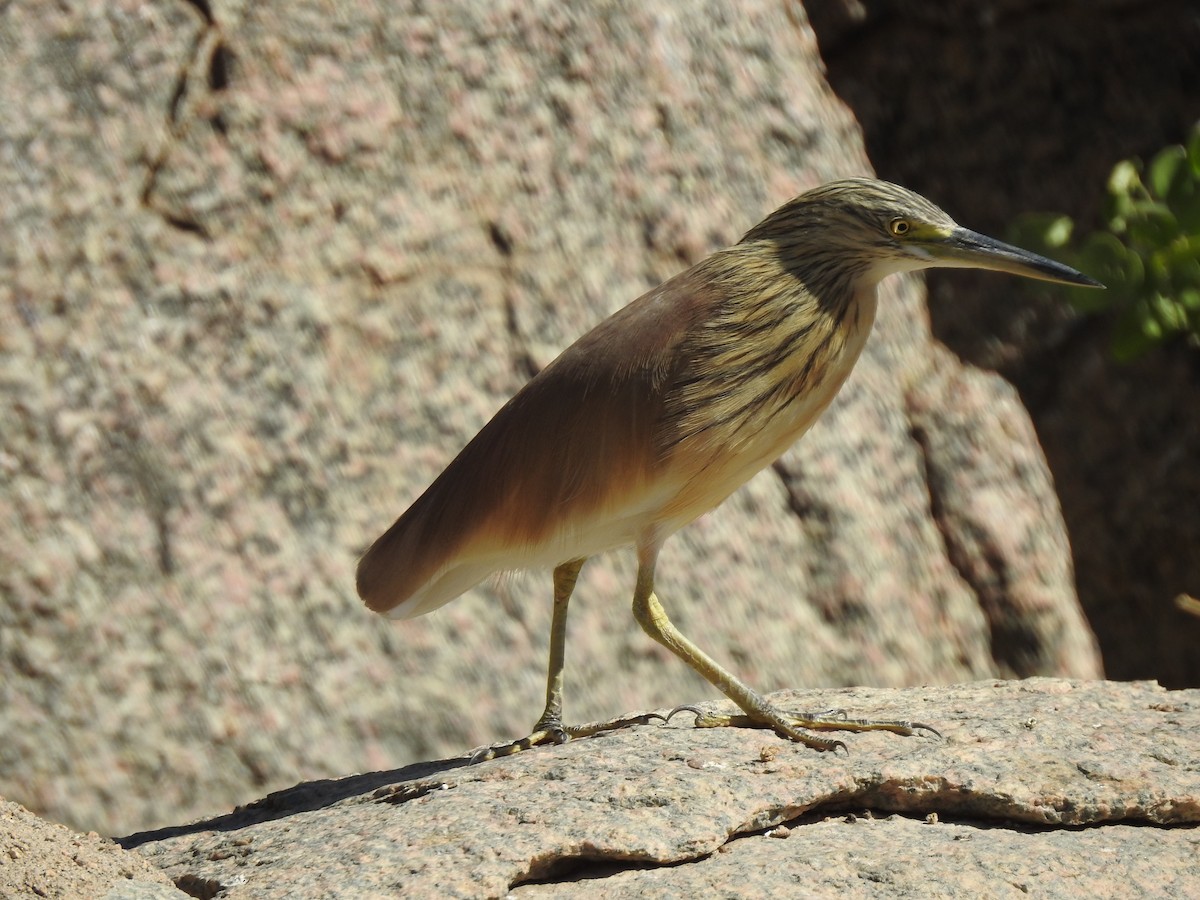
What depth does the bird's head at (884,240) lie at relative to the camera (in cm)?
376

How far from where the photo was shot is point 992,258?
12.4ft

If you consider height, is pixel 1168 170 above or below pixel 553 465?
above

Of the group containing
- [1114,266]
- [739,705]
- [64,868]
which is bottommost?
[739,705]

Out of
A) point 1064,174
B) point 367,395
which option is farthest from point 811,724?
point 1064,174

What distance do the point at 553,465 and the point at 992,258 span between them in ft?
4.04

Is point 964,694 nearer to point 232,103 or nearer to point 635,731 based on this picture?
point 635,731

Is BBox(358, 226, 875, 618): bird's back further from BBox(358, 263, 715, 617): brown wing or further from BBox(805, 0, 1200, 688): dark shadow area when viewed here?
BBox(805, 0, 1200, 688): dark shadow area

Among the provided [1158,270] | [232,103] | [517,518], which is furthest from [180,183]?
[1158,270]

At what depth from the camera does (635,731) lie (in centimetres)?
376

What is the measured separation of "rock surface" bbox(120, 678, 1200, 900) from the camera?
290 cm

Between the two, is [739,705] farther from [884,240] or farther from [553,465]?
[884,240]

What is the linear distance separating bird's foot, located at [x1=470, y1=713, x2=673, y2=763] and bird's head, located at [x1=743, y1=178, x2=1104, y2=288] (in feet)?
4.18

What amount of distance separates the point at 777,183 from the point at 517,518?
2435mm

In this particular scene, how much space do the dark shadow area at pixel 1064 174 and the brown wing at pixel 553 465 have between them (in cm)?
299
